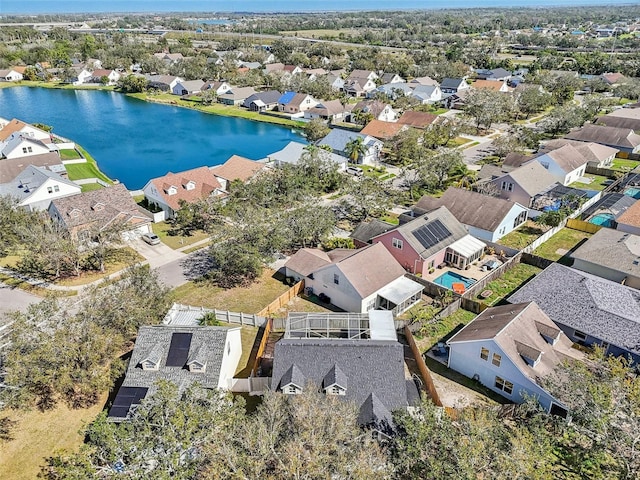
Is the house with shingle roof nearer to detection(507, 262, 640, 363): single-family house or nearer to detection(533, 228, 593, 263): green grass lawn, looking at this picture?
detection(507, 262, 640, 363): single-family house

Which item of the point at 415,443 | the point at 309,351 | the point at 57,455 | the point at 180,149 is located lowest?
the point at 180,149

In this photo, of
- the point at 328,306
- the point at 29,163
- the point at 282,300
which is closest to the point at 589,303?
the point at 328,306

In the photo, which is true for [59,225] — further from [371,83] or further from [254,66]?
[254,66]

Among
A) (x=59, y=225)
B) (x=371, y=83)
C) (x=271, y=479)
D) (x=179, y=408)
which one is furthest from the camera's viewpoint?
(x=371, y=83)

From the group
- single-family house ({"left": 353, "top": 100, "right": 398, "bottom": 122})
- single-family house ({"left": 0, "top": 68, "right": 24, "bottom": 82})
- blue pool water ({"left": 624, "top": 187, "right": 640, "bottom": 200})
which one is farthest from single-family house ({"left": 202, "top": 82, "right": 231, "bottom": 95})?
blue pool water ({"left": 624, "top": 187, "right": 640, "bottom": 200})

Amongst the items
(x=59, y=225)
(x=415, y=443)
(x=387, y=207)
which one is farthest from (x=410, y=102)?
(x=415, y=443)

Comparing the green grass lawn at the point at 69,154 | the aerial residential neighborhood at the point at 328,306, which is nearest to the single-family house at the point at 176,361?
the aerial residential neighborhood at the point at 328,306

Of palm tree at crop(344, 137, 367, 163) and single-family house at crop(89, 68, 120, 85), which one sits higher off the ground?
palm tree at crop(344, 137, 367, 163)
